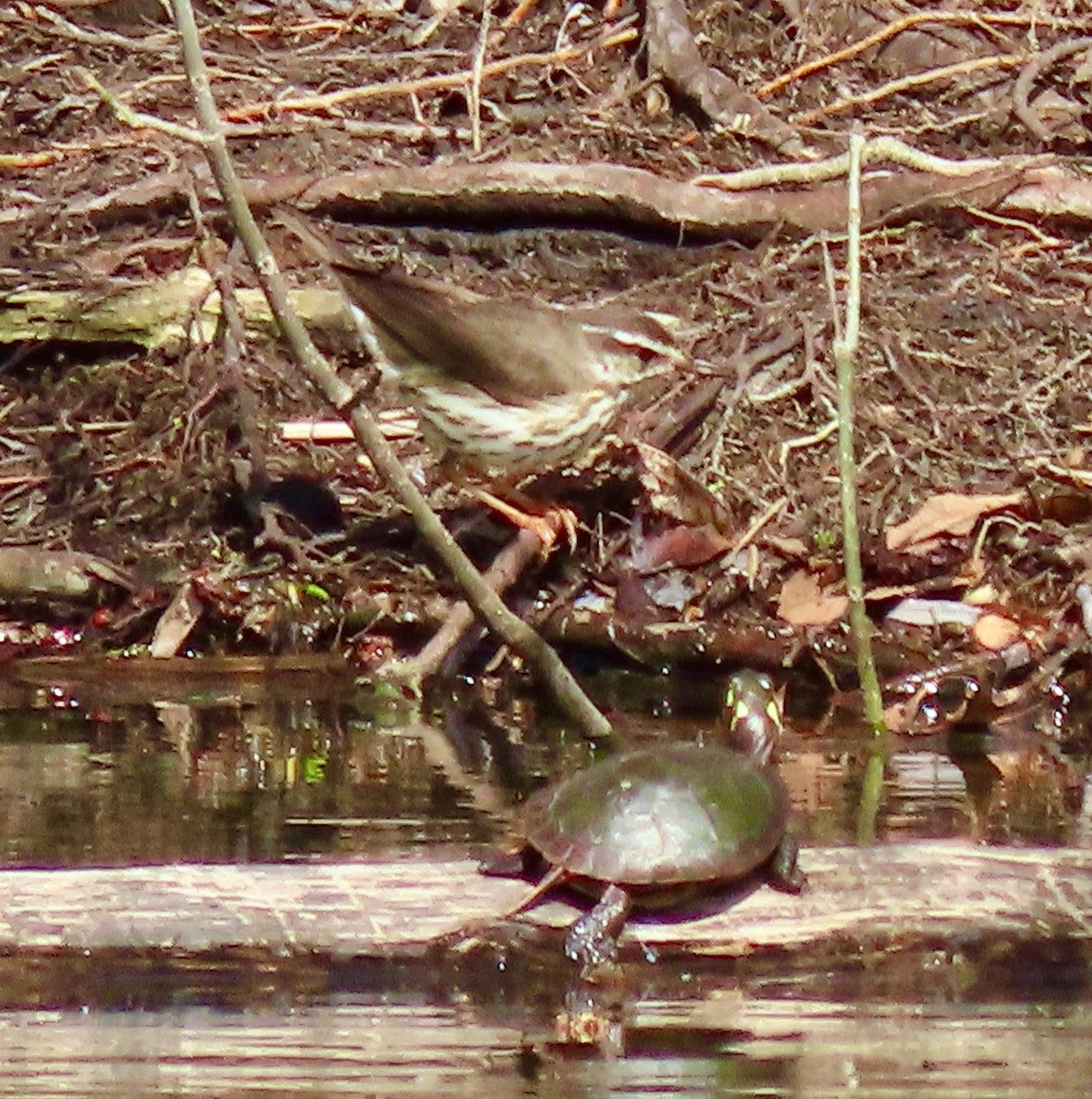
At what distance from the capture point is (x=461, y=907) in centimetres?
505

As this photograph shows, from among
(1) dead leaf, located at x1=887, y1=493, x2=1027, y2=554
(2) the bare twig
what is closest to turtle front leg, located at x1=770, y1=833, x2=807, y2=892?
(2) the bare twig

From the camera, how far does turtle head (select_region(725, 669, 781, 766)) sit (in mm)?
6008

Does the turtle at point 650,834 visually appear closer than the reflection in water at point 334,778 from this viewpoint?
Yes

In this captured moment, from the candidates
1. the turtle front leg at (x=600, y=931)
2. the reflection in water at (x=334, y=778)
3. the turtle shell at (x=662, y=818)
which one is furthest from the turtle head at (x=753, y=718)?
the turtle front leg at (x=600, y=931)

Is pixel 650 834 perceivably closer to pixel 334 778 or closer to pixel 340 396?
pixel 340 396

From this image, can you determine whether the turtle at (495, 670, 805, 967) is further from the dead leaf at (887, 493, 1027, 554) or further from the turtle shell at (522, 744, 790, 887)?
the dead leaf at (887, 493, 1027, 554)

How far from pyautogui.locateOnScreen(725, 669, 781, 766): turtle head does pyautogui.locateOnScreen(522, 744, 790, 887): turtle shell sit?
374mm

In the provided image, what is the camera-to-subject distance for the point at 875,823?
19.9 feet

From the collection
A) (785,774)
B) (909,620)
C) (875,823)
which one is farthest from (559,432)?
(875,823)

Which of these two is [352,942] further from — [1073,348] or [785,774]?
[1073,348]

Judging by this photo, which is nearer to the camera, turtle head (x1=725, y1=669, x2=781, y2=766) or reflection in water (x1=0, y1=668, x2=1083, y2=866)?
reflection in water (x1=0, y1=668, x2=1083, y2=866)

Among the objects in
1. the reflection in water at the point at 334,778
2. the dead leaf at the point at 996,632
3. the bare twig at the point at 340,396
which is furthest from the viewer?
the dead leaf at the point at 996,632

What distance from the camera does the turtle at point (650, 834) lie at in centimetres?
507

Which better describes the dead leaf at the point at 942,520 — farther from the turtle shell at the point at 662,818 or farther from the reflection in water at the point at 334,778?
the turtle shell at the point at 662,818
